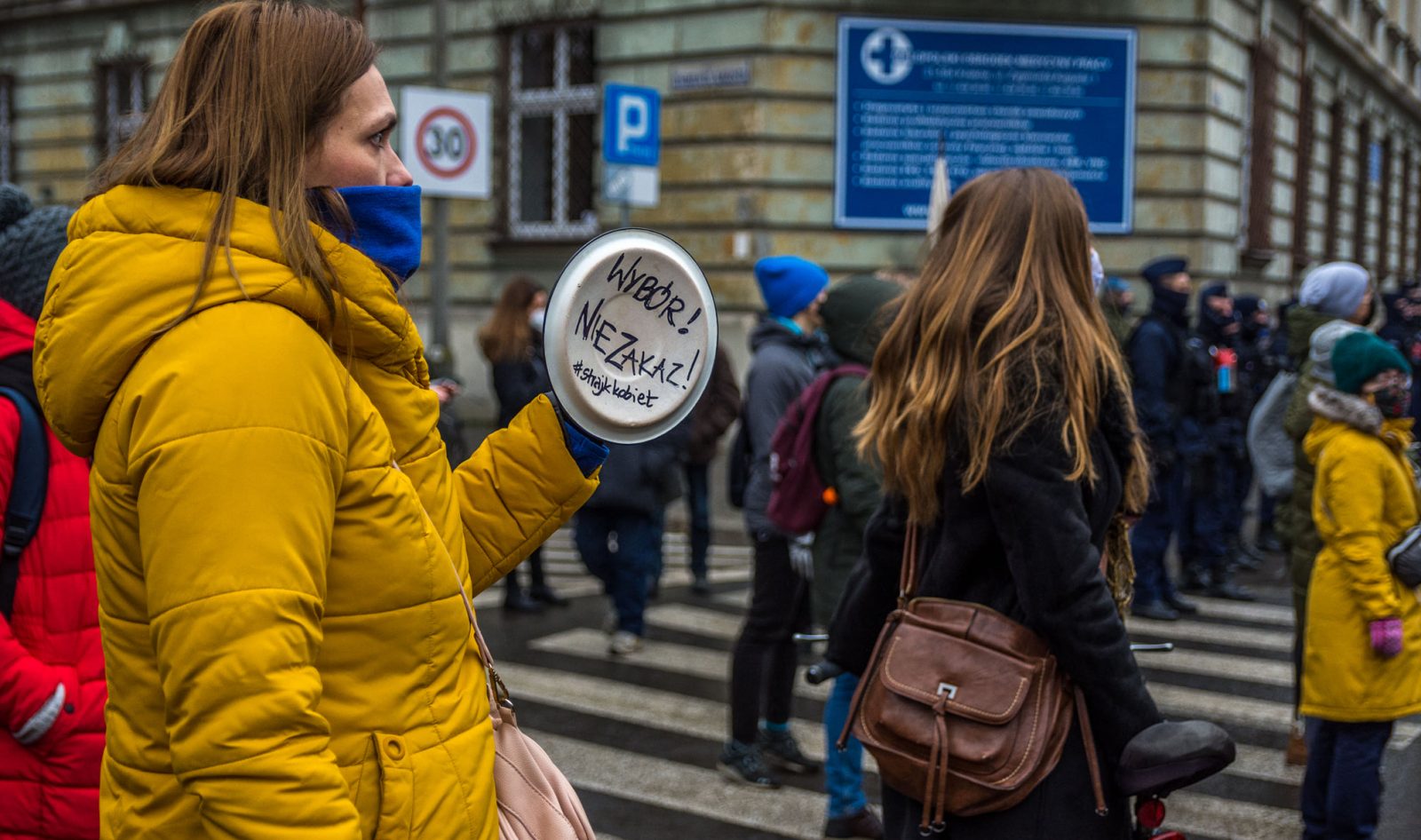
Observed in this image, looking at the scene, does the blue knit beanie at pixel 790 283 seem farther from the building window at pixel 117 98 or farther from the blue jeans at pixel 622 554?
the building window at pixel 117 98

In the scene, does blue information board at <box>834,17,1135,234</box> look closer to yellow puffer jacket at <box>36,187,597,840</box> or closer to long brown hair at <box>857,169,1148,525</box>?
long brown hair at <box>857,169,1148,525</box>

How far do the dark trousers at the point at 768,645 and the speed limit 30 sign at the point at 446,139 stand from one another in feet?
22.8

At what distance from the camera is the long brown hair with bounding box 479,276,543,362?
8.21m

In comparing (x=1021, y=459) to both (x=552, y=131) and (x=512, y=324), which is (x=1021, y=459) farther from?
(x=552, y=131)

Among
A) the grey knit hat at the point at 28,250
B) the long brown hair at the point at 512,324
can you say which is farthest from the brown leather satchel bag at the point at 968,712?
the long brown hair at the point at 512,324

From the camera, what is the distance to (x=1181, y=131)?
1482 cm

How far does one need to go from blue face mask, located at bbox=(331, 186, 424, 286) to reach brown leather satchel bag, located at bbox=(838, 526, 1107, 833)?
4.13 feet

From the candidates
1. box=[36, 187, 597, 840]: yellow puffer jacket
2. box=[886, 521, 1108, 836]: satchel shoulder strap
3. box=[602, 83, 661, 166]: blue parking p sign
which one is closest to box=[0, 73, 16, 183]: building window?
box=[602, 83, 661, 166]: blue parking p sign

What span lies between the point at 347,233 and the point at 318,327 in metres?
0.15

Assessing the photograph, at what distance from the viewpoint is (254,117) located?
1676 millimetres

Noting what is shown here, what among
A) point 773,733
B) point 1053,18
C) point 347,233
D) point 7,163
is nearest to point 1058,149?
point 1053,18

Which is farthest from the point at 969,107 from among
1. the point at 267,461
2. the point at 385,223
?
the point at 267,461

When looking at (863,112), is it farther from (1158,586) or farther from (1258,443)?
(1258,443)

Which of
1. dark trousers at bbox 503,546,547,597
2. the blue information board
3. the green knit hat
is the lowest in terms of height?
dark trousers at bbox 503,546,547,597
